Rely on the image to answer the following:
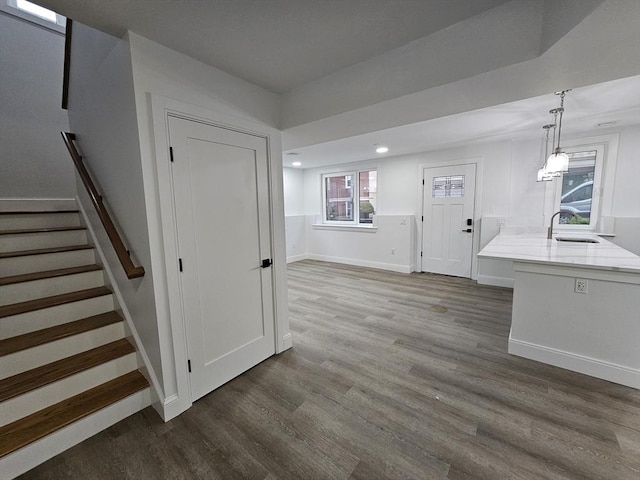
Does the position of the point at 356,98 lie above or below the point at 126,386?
above

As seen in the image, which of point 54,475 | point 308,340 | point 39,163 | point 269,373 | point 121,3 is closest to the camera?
point 121,3

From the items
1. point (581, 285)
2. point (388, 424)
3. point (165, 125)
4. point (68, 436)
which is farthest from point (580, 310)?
point (68, 436)

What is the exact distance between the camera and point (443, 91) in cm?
172

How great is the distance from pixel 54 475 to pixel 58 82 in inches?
169

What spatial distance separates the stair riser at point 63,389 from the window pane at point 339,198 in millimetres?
5241

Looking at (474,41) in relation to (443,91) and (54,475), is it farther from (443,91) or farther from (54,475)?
(54,475)

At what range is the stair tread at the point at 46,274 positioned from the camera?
2006 mm

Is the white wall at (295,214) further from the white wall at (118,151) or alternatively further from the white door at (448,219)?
the white wall at (118,151)

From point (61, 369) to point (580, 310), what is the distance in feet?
12.6

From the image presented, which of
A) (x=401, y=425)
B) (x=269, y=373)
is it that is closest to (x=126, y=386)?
(x=269, y=373)

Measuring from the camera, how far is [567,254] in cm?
241

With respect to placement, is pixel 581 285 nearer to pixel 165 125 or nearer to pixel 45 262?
pixel 165 125

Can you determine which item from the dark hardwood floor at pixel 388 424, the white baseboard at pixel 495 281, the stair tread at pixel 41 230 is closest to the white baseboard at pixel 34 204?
the stair tread at pixel 41 230

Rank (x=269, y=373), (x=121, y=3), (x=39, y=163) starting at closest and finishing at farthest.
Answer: (x=121, y=3) < (x=269, y=373) < (x=39, y=163)
